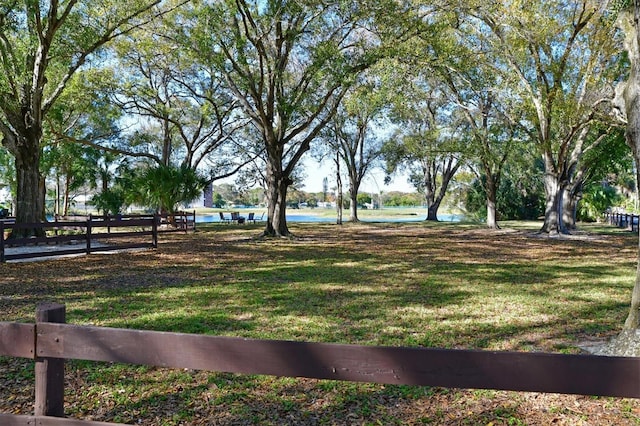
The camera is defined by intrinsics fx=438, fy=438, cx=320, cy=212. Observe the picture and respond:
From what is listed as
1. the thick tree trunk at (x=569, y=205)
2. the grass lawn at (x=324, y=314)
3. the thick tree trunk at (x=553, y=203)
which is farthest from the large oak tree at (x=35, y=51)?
the thick tree trunk at (x=569, y=205)

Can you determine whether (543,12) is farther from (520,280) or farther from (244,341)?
(244,341)

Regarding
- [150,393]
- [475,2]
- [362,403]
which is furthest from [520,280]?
[475,2]

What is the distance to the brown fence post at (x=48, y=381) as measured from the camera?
6.50 feet

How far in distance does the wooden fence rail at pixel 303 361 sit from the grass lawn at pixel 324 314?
4.52ft

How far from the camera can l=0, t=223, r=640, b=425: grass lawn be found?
3252 millimetres

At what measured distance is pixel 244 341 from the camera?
5.96 feet

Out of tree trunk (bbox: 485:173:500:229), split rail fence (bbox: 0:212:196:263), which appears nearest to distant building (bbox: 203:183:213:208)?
split rail fence (bbox: 0:212:196:263)

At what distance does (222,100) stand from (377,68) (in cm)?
1269

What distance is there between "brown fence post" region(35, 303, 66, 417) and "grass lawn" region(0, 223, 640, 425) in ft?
3.97

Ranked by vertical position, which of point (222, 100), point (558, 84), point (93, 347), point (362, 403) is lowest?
point (362, 403)

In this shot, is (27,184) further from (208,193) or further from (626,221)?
(626,221)

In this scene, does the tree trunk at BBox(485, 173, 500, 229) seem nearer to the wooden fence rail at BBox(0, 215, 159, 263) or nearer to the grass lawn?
the grass lawn

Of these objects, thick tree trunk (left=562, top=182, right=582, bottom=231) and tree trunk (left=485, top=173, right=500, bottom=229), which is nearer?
thick tree trunk (left=562, top=182, right=582, bottom=231)

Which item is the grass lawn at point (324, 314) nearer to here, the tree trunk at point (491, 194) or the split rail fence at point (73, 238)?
the split rail fence at point (73, 238)
